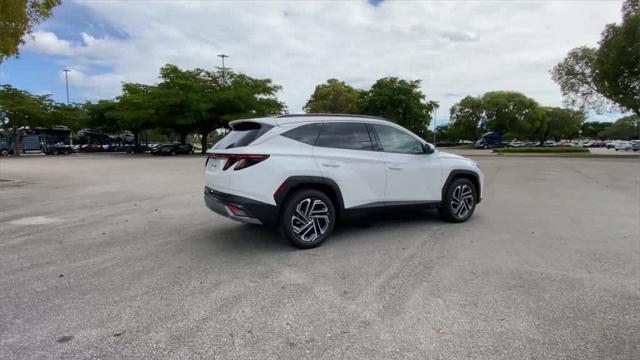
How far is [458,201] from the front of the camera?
6426mm

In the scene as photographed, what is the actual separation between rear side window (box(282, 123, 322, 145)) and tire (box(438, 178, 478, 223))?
252 centimetres

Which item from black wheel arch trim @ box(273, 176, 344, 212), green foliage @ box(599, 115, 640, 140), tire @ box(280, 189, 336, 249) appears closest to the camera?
black wheel arch trim @ box(273, 176, 344, 212)

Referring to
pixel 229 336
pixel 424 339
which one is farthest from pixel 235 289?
pixel 424 339

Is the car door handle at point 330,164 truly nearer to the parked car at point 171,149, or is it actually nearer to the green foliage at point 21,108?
the parked car at point 171,149

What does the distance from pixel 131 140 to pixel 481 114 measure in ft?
193

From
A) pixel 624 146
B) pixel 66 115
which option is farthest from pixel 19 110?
pixel 624 146

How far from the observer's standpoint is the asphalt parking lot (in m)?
2.76

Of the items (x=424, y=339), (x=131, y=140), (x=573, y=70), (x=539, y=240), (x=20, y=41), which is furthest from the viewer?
(x=131, y=140)

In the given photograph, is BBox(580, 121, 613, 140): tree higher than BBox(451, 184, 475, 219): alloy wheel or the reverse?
higher

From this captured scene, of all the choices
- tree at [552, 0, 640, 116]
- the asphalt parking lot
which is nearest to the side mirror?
the asphalt parking lot

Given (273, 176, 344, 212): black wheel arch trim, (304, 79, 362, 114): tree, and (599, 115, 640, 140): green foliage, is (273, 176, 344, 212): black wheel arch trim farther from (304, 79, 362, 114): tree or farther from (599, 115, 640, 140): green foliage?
(599, 115, 640, 140): green foliage

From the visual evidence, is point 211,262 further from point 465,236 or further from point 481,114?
point 481,114

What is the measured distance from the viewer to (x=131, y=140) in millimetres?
63406

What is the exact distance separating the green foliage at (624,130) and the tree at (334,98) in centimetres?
7319
